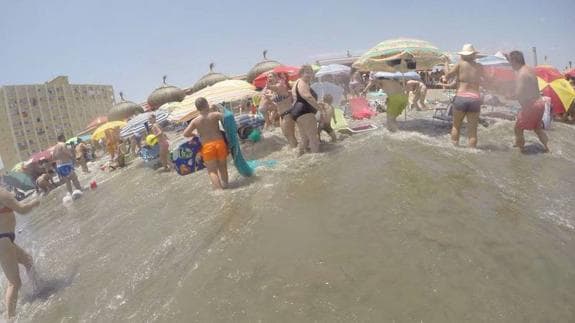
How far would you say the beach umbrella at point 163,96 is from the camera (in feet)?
71.4

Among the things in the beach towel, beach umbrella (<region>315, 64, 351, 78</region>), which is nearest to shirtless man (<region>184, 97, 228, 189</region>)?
the beach towel

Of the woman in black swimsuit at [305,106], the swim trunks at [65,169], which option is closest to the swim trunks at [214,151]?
the woman in black swimsuit at [305,106]

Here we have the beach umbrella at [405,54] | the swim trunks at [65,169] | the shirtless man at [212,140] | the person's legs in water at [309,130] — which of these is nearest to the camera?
the shirtless man at [212,140]

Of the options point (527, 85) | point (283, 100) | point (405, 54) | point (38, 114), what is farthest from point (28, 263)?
point (38, 114)

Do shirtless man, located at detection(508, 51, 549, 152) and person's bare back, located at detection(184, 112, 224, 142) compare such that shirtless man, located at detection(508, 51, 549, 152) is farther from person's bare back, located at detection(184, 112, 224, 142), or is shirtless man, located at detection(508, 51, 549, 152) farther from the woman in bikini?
person's bare back, located at detection(184, 112, 224, 142)

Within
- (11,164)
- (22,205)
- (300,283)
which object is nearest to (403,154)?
(300,283)

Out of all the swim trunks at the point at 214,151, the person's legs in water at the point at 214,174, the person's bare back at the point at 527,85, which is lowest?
the person's legs in water at the point at 214,174

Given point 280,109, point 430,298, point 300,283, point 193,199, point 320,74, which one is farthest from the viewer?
point 320,74

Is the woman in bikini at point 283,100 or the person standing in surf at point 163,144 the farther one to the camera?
→ the person standing in surf at point 163,144

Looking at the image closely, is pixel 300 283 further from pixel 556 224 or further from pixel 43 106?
pixel 43 106

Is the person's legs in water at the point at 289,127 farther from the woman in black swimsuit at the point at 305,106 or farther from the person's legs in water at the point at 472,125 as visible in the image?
the person's legs in water at the point at 472,125

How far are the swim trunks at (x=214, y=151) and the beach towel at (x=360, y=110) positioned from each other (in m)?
6.37

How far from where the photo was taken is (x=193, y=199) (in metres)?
5.99

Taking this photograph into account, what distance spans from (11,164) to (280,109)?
49342mm
